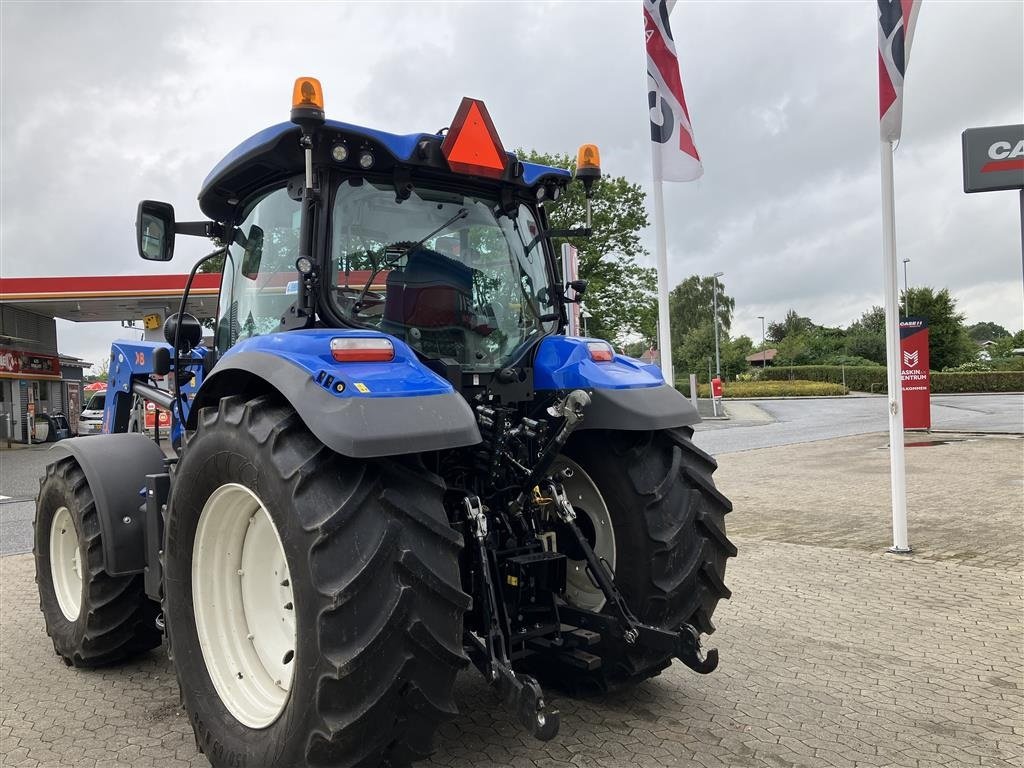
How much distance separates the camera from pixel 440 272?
350cm

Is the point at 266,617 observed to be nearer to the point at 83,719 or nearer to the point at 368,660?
the point at 368,660

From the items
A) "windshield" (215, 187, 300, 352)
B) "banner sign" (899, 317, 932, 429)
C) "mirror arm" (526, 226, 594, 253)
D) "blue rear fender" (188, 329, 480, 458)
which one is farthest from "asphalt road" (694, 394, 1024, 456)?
"blue rear fender" (188, 329, 480, 458)

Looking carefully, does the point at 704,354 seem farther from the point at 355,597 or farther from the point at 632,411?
the point at 355,597

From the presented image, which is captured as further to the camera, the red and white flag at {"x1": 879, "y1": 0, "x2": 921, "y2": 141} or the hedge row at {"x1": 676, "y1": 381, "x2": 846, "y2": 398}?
the hedge row at {"x1": 676, "y1": 381, "x2": 846, "y2": 398}

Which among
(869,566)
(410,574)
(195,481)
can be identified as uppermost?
(195,481)

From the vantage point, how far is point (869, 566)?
639cm

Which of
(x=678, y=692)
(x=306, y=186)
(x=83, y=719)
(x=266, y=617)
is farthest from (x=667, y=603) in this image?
(x=83, y=719)

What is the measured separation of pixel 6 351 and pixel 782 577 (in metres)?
25.0

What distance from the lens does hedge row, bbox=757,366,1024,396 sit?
41.3 m

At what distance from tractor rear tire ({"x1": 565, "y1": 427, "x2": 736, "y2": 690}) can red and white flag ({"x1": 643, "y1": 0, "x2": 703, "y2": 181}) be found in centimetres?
432

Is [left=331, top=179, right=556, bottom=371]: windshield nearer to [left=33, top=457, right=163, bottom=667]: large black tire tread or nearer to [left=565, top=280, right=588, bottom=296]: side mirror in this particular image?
[left=565, top=280, right=588, bottom=296]: side mirror

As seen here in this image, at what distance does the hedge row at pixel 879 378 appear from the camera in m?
41.3

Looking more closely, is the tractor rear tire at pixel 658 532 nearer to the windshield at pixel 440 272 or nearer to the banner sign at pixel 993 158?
the windshield at pixel 440 272

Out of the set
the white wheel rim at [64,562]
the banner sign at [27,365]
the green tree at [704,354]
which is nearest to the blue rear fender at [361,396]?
the white wheel rim at [64,562]
